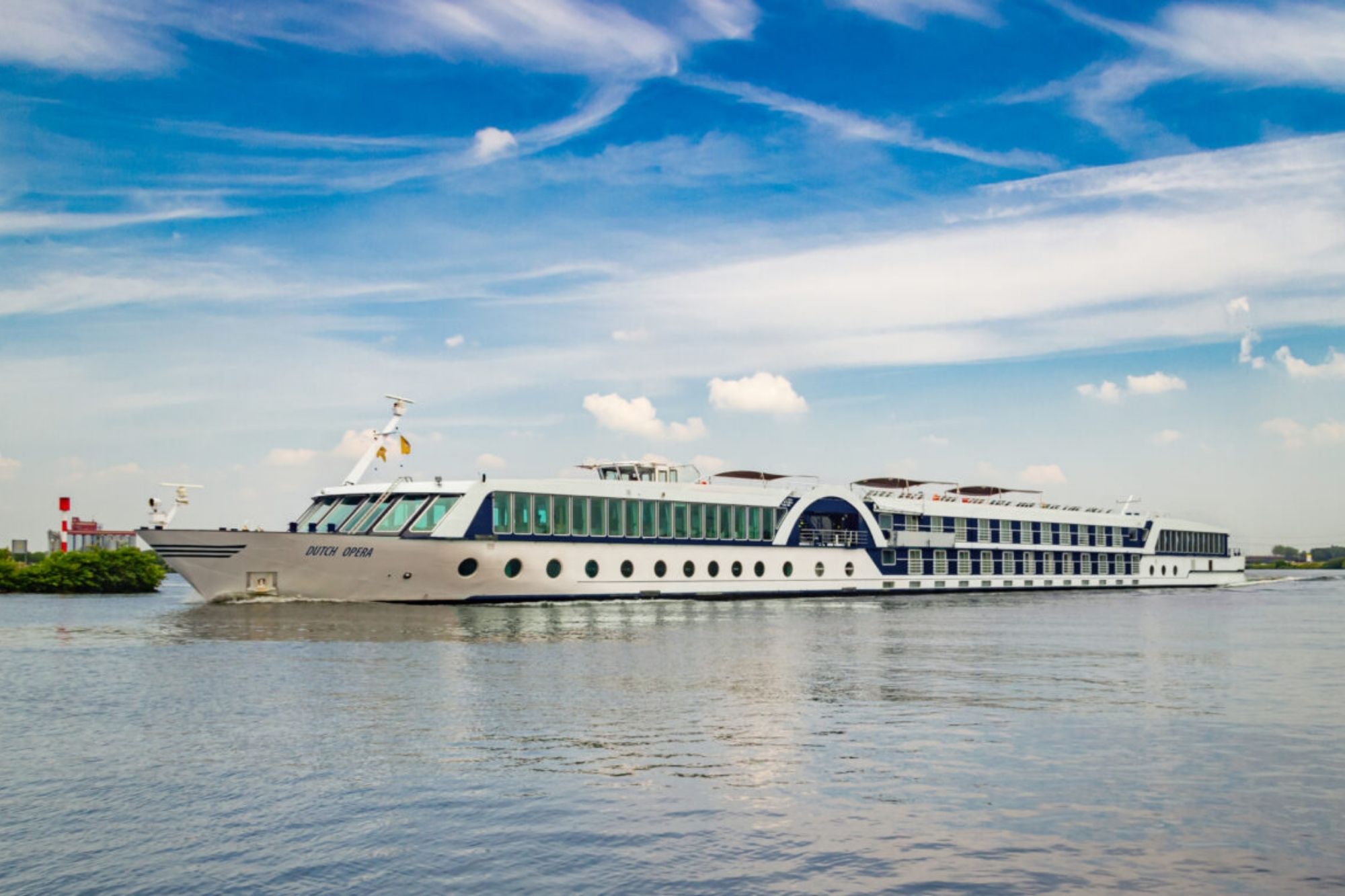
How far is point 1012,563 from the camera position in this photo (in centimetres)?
8881

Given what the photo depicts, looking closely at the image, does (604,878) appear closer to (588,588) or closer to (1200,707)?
(1200,707)

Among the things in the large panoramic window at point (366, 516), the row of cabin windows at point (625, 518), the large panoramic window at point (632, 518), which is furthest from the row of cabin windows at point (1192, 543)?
the large panoramic window at point (366, 516)

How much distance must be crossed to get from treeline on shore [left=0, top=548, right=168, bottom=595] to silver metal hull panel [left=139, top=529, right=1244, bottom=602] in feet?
211

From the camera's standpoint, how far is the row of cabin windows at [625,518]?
56688 millimetres

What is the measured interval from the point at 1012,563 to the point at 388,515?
5437 cm

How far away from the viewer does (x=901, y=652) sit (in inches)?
1416

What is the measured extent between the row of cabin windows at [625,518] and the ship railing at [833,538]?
3.55 m

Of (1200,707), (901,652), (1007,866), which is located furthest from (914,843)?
(901,652)

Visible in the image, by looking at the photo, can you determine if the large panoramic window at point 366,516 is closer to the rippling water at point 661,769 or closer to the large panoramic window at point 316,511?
the large panoramic window at point 316,511

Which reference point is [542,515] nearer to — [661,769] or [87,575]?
[661,769]

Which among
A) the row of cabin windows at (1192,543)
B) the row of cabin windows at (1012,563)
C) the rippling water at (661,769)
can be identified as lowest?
the rippling water at (661,769)

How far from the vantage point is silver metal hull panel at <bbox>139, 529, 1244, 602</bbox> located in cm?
Answer: 4981

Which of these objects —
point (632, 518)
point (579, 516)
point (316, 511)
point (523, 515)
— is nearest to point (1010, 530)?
point (632, 518)

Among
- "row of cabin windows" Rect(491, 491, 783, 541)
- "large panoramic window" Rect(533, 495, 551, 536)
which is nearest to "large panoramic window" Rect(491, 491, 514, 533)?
"row of cabin windows" Rect(491, 491, 783, 541)
